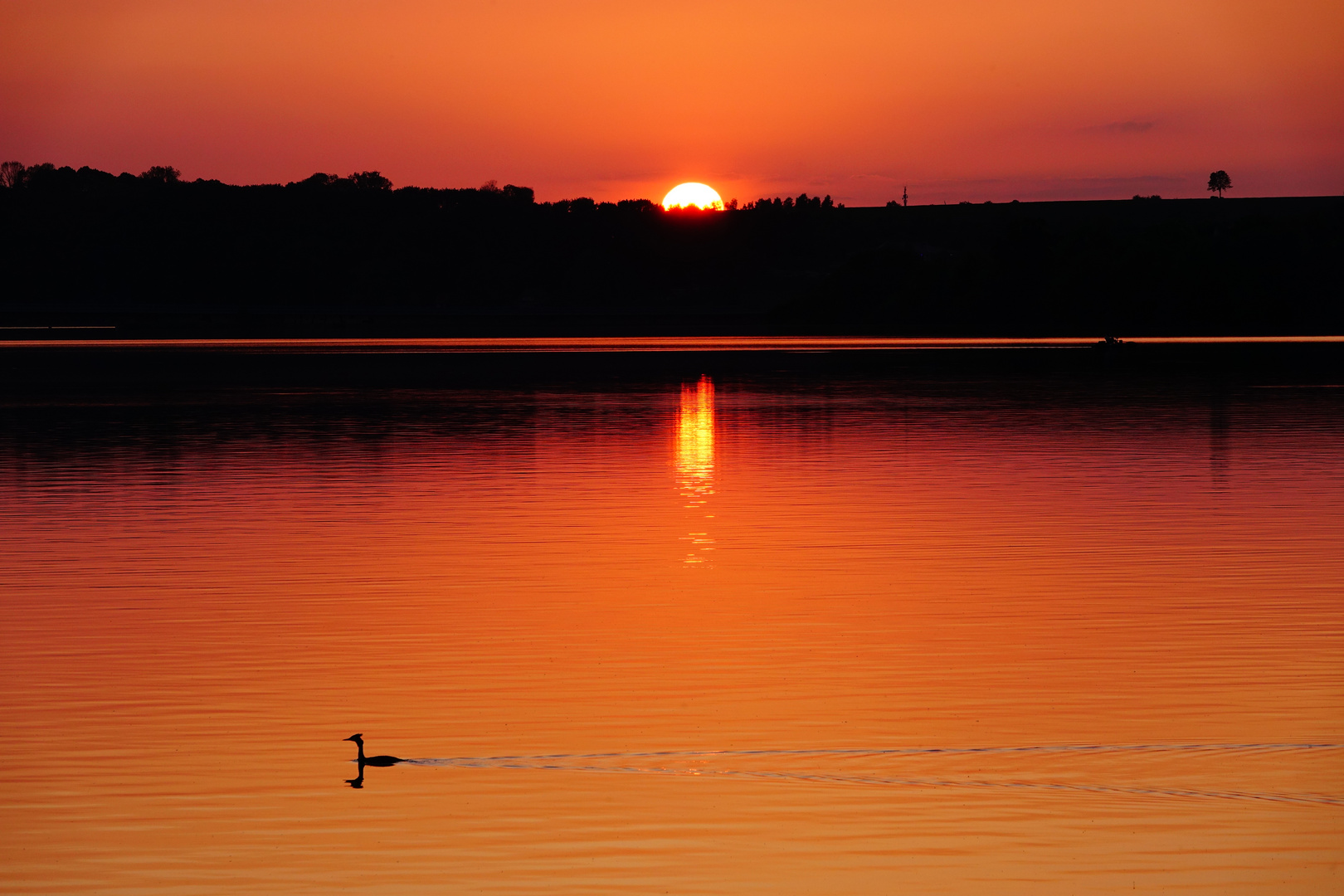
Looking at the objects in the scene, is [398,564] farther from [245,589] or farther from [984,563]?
[984,563]

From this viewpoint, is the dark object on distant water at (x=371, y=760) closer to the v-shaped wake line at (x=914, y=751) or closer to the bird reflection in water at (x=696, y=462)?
the v-shaped wake line at (x=914, y=751)

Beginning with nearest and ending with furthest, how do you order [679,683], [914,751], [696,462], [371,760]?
[371,760] → [914,751] → [679,683] → [696,462]

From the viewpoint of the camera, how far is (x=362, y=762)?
597 inches

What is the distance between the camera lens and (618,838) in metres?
13.6

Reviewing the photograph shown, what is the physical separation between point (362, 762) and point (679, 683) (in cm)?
445

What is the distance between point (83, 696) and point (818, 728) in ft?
24.7

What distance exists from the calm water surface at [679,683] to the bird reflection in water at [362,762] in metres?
0.09

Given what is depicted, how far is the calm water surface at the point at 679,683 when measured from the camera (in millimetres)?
13320

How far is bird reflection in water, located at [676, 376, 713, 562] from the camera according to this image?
30.2 meters

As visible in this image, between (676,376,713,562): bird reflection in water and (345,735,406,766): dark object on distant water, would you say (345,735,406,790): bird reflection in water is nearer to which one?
(345,735,406,766): dark object on distant water

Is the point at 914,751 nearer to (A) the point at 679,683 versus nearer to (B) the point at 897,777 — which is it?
(B) the point at 897,777

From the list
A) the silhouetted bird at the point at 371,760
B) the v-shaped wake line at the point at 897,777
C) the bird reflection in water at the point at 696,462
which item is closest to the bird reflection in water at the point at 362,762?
the silhouetted bird at the point at 371,760

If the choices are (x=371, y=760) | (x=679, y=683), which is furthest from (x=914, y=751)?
(x=371, y=760)

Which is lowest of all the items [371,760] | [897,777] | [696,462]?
[897,777]
